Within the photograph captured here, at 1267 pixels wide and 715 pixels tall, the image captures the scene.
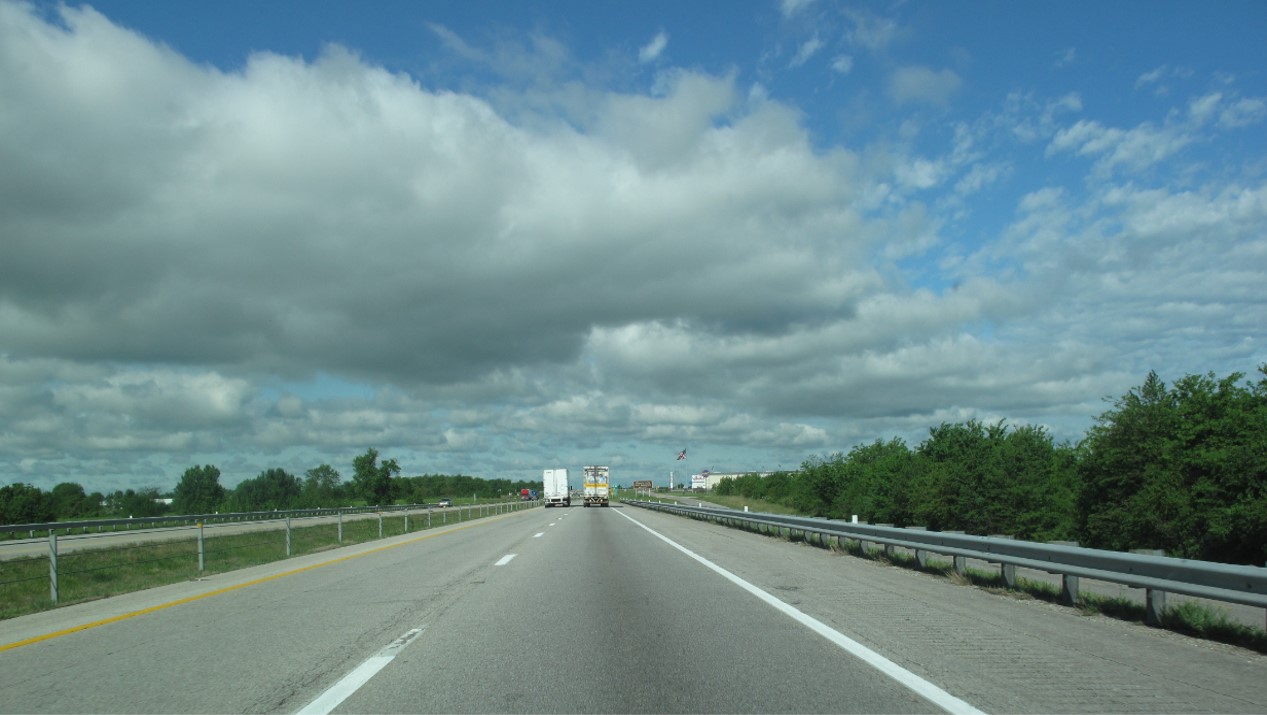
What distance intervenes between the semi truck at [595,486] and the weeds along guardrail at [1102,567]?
2932 inches

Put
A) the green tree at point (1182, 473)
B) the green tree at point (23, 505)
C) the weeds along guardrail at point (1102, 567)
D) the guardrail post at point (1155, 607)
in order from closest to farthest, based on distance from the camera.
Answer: the weeds along guardrail at point (1102, 567), the guardrail post at point (1155, 607), the green tree at point (1182, 473), the green tree at point (23, 505)

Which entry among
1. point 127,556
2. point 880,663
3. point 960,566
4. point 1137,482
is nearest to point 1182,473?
point 1137,482

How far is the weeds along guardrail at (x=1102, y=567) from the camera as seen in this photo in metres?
8.27

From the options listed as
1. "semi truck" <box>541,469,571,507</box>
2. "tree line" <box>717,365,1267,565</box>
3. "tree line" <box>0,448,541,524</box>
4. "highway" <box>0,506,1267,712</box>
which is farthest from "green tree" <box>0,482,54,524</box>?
"highway" <box>0,506,1267,712</box>

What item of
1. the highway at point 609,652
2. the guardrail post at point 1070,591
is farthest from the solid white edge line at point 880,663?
the guardrail post at point 1070,591

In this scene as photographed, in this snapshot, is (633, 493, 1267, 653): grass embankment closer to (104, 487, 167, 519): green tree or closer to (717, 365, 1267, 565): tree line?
(717, 365, 1267, 565): tree line

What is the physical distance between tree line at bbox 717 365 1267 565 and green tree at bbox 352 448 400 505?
4326 inches

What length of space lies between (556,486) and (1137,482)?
2648 inches

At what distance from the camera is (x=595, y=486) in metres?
92.6

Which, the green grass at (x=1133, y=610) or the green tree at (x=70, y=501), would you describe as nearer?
the green grass at (x=1133, y=610)

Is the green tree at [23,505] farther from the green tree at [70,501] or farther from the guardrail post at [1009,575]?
the guardrail post at [1009,575]

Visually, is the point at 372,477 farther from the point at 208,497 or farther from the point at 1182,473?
the point at 1182,473

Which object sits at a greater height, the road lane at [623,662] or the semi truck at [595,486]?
the road lane at [623,662]

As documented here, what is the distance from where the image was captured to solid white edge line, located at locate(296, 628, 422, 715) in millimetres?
6076
